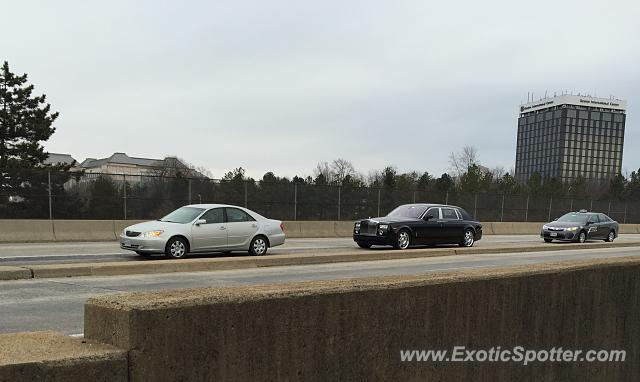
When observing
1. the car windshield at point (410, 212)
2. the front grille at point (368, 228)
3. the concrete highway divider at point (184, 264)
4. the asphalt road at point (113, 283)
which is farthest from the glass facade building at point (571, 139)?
the asphalt road at point (113, 283)

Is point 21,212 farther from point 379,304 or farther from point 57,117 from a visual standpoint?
point 379,304

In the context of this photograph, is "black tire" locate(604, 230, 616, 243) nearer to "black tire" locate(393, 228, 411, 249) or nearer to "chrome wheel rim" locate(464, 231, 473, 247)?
"chrome wheel rim" locate(464, 231, 473, 247)

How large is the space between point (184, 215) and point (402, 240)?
7531 millimetres

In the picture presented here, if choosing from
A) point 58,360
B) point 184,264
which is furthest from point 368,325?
point 184,264

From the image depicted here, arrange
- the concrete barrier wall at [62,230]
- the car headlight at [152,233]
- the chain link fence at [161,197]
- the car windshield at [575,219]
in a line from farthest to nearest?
1. the car windshield at [575,219]
2. the chain link fence at [161,197]
3. the concrete barrier wall at [62,230]
4. the car headlight at [152,233]

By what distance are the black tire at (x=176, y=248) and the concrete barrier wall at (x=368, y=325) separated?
10300mm

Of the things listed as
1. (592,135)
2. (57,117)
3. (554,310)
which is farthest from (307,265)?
(592,135)

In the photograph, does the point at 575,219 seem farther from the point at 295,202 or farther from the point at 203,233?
the point at 203,233

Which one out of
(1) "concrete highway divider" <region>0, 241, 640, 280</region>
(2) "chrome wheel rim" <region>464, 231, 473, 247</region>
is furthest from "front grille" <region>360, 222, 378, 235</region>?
(2) "chrome wheel rim" <region>464, 231, 473, 247</region>

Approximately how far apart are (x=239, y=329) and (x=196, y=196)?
2257 cm

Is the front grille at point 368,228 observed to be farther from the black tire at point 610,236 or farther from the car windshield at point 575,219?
the black tire at point 610,236

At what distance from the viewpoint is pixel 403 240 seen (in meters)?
18.7

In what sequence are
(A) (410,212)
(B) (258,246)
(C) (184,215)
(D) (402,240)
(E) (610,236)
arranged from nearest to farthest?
(C) (184,215), (B) (258,246), (D) (402,240), (A) (410,212), (E) (610,236)

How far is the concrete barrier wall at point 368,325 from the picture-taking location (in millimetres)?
2664
